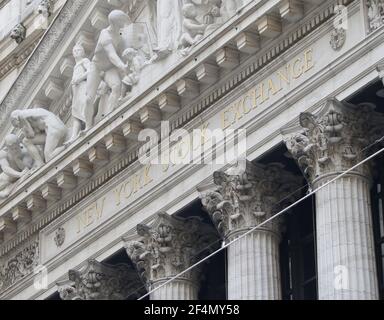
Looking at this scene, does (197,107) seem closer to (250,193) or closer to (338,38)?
(250,193)

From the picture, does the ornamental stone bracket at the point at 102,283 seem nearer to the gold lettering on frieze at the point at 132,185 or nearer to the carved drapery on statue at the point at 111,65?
the gold lettering on frieze at the point at 132,185

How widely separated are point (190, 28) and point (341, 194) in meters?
6.31

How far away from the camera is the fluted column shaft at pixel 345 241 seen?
110 feet

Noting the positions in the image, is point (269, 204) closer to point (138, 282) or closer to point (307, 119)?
point (307, 119)

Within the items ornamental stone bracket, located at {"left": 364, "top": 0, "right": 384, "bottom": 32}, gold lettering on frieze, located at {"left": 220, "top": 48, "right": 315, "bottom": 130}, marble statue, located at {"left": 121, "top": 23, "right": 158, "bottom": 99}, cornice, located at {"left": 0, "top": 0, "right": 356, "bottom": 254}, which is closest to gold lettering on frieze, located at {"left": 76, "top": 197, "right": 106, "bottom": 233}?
cornice, located at {"left": 0, "top": 0, "right": 356, "bottom": 254}

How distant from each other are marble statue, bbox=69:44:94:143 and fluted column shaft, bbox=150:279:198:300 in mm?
4913

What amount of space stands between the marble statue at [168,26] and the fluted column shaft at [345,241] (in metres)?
6.07

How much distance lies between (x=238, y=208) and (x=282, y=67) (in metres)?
3.06

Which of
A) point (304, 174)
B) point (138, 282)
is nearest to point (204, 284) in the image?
point (138, 282)

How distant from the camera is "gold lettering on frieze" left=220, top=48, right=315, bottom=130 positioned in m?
36.1

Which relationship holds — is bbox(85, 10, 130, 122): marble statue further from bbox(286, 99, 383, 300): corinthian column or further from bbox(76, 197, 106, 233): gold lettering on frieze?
bbox(286, 99, 383, 300): corinthian column

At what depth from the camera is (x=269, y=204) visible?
3716 centimetres

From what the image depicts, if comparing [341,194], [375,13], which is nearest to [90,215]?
[341,194]

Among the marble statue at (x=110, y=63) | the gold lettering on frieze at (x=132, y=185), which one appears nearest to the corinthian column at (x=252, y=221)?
the gold lettering on frieze at (x=132, y=185)
